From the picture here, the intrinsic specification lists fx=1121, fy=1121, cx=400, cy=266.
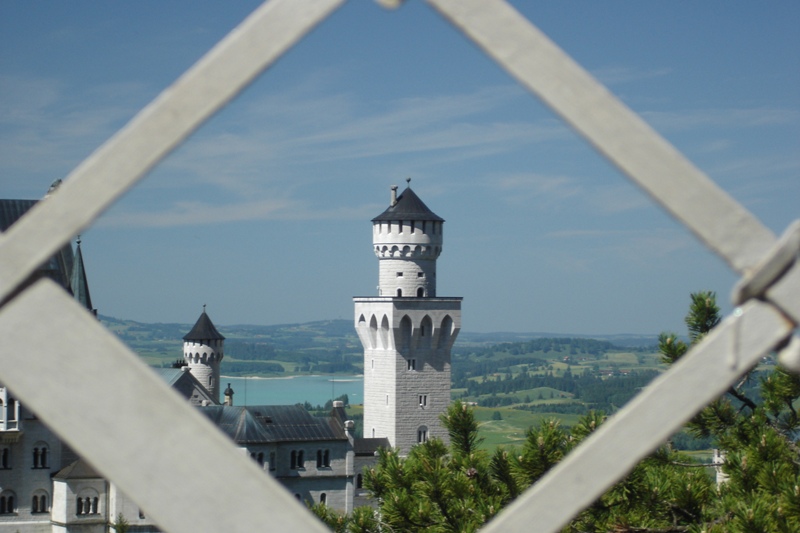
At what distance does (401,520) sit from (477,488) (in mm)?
521

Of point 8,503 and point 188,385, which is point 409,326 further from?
point 8,503

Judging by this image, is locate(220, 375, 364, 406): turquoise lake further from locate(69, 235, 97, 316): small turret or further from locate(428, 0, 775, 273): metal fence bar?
locate(428, 0, 775, 273): metal fence bar

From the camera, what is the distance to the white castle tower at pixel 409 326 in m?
66.0

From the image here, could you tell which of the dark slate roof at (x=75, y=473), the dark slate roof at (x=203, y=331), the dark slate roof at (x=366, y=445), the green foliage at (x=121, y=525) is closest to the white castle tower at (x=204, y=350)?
the dark slate roof at (x=203, y=331)

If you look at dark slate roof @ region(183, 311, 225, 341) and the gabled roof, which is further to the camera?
dark slate roof @ region(183, 311, 225, 341)

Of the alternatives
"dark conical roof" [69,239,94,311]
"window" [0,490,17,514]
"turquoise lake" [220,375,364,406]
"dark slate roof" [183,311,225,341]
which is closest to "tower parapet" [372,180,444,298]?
"dark slate roof" [183,311,225,341]

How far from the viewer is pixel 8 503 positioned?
48531mm

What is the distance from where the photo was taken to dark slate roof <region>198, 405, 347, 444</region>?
175ft

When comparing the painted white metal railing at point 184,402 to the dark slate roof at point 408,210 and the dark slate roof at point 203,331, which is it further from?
the dark slate roof at point 203,331

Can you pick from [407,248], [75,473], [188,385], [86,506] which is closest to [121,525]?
[86,506]

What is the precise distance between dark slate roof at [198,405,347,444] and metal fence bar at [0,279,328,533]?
171 feet

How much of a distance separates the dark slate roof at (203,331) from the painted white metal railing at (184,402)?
249 feet

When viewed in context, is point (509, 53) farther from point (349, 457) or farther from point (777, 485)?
point (349, 457)

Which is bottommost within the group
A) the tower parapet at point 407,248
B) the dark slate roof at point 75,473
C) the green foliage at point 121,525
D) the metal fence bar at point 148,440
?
the green foliage at point 121,525
